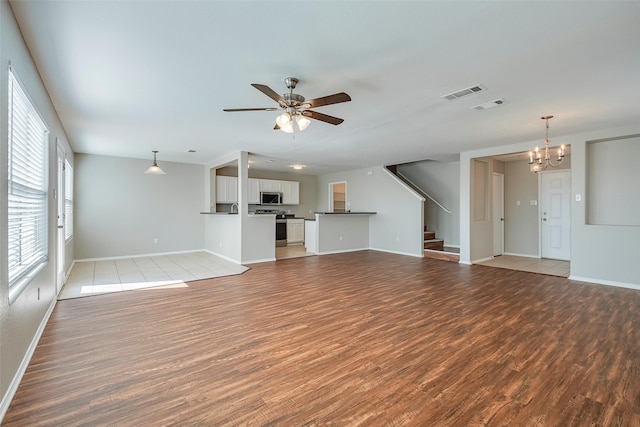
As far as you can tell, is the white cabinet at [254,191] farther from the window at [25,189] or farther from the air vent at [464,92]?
the air vent at [464,92]

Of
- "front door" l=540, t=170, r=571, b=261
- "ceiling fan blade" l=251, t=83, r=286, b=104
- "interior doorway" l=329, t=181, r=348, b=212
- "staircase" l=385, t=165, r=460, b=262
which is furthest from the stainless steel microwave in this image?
"front door" l=540, t=170, r=571, b=261

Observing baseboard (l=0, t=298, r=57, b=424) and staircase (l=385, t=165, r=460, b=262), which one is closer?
baseboard (l=0, t=298, r=57, b=424)

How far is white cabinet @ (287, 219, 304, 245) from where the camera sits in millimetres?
9250

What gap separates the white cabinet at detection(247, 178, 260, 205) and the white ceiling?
4.39m

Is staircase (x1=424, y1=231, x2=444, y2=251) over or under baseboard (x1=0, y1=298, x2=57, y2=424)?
over

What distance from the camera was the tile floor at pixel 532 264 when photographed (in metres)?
5.50

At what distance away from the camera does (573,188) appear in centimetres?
492

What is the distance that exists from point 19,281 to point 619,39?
15.6ft

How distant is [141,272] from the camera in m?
5.46

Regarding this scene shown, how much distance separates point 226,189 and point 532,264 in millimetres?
7533

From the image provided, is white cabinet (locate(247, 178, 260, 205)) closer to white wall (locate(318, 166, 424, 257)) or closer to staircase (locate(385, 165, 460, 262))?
white wall (locate(318, 166, 424, 257))

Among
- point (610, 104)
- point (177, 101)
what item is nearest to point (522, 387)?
point (610, 104)

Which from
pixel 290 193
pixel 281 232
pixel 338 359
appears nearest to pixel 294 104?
pixel 338 359

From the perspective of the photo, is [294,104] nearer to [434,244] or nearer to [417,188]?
[434,244]
